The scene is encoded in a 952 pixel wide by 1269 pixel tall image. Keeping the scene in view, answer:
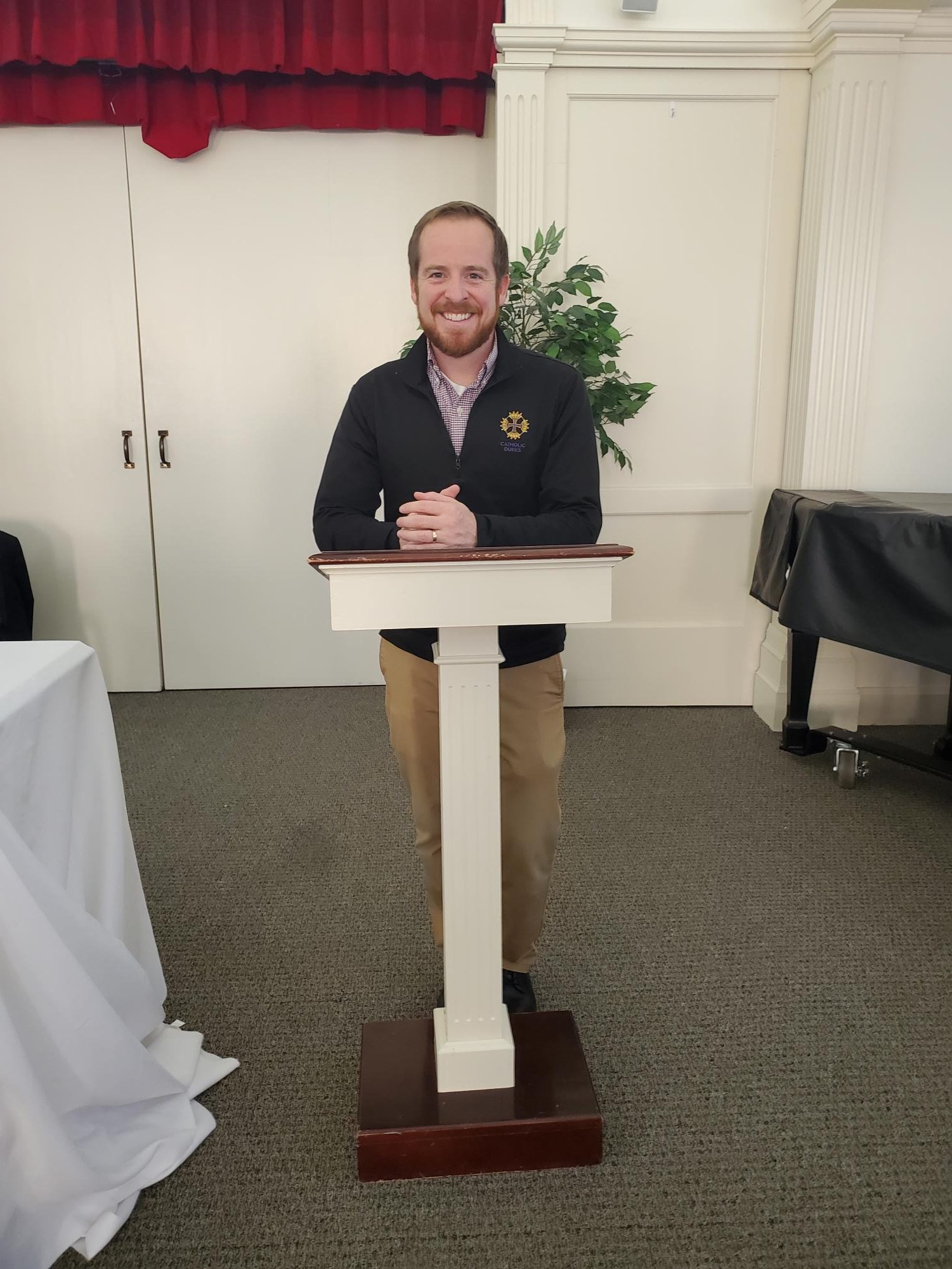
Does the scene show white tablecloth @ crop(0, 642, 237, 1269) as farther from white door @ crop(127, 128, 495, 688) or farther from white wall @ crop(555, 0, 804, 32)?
white wall @ crop(555, 0, 804, 32)

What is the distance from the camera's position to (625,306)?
10.9ft

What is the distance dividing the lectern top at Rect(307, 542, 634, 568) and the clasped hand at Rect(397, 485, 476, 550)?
14cm

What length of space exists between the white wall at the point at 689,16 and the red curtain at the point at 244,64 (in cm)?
29

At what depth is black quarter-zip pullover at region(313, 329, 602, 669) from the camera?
59.4 inches

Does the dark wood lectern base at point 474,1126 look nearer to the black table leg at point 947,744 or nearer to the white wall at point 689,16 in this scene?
the black table leg at point 947,744

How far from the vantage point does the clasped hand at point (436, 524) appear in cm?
126

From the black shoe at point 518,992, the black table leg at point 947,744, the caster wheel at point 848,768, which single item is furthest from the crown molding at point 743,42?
the black shoe at point 518,992

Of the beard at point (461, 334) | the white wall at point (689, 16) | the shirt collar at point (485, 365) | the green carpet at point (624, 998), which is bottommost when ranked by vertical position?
the green carpet at point (624, 998)

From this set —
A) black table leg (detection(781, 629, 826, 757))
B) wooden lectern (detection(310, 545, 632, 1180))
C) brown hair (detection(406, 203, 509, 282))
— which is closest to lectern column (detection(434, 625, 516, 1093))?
wooden lectern (detection(310, 545, 632, 1180))

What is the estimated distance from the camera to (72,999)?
48.3 inches

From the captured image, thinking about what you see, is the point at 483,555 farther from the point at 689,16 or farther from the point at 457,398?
the point at 689,16

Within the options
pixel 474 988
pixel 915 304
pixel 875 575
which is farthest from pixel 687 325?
pixel 474 988

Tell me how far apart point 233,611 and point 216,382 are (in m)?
0.96

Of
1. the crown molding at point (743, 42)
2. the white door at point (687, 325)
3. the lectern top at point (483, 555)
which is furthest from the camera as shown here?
the white door at point (687, 325)
